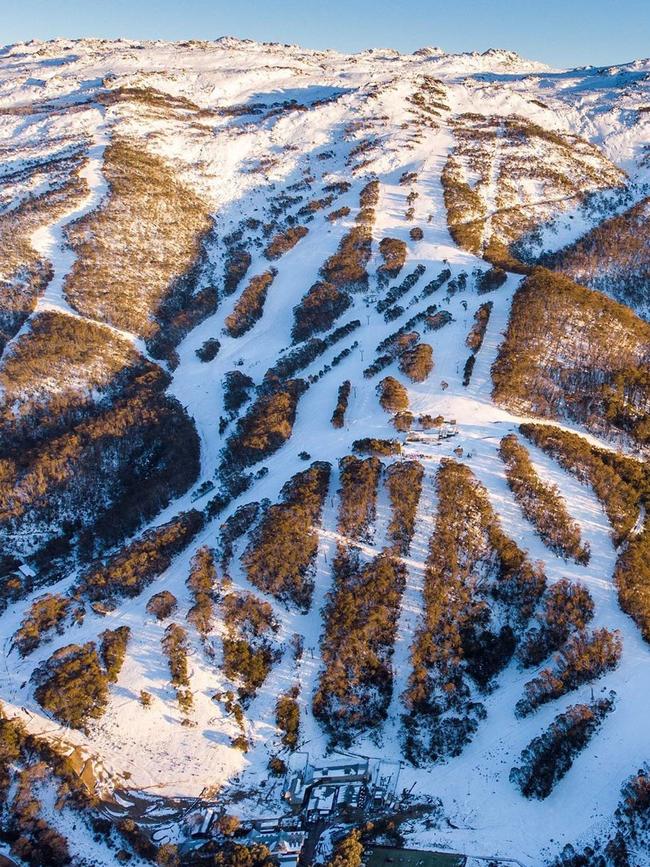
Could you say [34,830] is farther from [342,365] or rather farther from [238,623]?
[342,365]

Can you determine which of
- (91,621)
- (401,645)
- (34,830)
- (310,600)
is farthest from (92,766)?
(401,645)

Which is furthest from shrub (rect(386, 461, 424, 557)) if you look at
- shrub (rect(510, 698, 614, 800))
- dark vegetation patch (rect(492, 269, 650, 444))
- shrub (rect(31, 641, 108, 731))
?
shrub (rect(31, 641, 108, 731))

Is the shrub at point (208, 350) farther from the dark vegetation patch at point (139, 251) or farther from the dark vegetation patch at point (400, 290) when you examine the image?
the dark vegetation patch at point (400, 290)

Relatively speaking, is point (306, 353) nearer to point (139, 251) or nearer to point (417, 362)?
point (417, 362)

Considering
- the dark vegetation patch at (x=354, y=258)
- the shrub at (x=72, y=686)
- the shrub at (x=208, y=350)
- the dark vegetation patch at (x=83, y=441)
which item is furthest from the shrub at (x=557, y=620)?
the dark vegetation patch at (x=354, y=258)

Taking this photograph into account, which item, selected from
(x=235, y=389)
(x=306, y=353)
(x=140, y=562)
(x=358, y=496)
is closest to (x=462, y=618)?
(x=358, y=496)

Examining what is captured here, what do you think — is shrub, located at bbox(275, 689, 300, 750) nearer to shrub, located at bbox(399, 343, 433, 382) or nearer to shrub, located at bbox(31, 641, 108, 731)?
shrub, located at bbox(31, 641, 108, 731)
